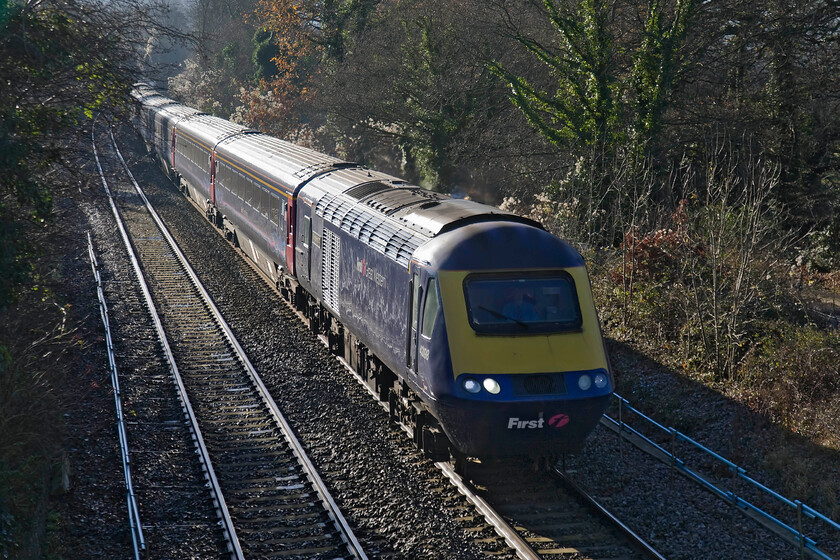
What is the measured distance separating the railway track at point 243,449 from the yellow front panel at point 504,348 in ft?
7.92

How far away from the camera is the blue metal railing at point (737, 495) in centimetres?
862

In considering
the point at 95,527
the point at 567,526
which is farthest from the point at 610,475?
the point at 95,527

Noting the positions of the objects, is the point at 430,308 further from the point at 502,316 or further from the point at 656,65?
the point at 656,65

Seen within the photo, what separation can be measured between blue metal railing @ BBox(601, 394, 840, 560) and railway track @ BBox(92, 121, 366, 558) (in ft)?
15.3

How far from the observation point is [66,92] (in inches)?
488

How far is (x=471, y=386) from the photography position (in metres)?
8.71

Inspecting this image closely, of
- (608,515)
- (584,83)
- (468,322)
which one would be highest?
(584,83)

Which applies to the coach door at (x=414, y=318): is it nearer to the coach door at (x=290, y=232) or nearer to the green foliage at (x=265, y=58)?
the coach door at (x=290, y=232)

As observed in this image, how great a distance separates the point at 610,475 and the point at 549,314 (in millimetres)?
2718

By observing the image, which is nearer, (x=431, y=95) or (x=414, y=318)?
(x=414, y=318)

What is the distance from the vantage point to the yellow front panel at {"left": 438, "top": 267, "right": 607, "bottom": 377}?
8.80 m

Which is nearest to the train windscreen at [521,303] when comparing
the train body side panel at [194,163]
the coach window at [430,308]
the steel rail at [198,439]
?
the coach window at [430,308]

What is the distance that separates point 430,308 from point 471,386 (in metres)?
1.13

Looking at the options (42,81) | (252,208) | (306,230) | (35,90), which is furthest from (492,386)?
(252,208)
